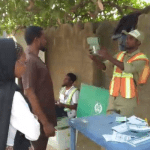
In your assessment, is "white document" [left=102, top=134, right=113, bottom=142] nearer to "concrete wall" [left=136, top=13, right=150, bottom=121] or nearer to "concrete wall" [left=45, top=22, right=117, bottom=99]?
"concrete wall" [left=136, top=13, right=150, bottom=121]

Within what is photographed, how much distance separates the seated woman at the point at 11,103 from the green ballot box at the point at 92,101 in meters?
1.99

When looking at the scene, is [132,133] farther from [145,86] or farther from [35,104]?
[145,86]

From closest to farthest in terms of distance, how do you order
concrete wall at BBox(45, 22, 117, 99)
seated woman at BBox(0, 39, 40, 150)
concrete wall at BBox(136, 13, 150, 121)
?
seated woman at BBox(0, 39, 40, 150)
concrete wall at BBox(136, 13, 150, 121)
concrete wall at BBox(45, 22, 117, 99)

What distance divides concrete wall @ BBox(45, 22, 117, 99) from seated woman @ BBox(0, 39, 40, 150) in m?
2.64

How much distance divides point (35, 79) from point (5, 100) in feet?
2.65

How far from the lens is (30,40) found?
2510 millimetres

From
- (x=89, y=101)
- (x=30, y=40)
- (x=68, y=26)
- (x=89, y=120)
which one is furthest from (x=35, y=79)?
(x=68, y=26)

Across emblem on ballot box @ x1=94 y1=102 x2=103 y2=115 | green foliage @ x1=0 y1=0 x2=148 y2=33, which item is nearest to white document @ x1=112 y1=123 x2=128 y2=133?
green foliage @ x1=0 y1=0 x2=148 y2=33

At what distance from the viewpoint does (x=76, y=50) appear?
466 centimetres

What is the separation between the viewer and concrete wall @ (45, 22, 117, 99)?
13.5 feet

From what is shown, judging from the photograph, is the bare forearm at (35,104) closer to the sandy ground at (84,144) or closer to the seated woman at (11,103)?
the seated woman at (11,103)

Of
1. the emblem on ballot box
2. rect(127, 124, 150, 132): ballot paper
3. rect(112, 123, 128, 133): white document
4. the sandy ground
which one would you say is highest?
rect(127, 124, 150, 132): ballot paper

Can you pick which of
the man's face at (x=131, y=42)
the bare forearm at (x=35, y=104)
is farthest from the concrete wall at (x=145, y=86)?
the bare forearm at (x=35, y=104)

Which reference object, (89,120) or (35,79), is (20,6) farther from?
(89,120)
